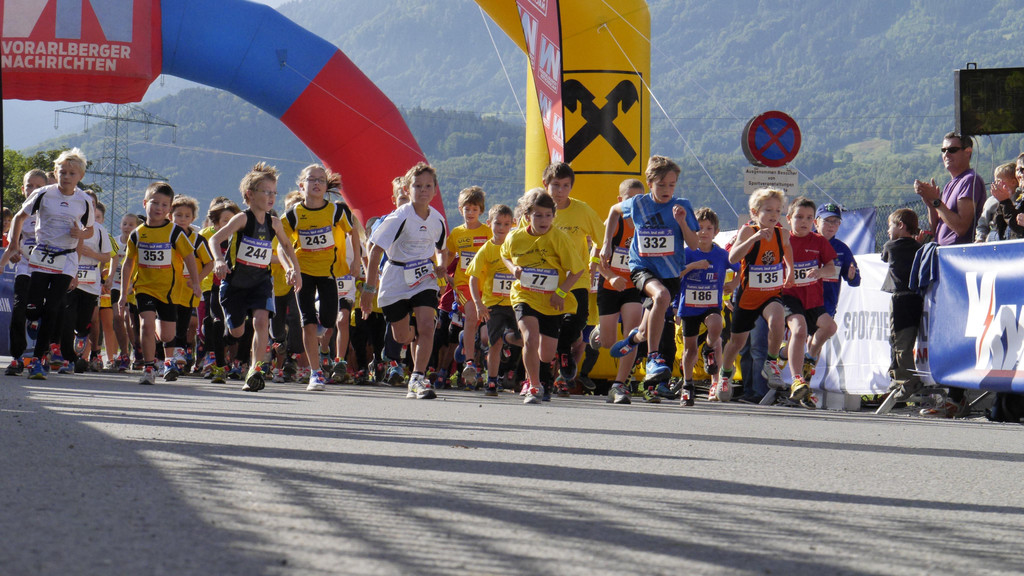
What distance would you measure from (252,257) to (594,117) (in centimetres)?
493

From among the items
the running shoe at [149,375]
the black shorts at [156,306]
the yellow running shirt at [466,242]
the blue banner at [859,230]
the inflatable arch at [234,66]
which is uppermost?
the inflatable arch at [234,66]

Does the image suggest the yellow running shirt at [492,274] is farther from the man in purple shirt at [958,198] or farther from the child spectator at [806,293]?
the man in purple shirt at [958,198]

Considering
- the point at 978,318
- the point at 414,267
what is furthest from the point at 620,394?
the point at 978,318

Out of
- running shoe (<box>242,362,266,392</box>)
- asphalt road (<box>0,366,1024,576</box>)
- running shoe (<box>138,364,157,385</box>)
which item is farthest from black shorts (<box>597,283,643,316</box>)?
running shoe (<box>138,364,157,385</box>)

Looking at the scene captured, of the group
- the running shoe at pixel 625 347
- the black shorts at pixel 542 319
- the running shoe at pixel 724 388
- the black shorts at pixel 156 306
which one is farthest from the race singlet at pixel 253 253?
the running shoe at pixel 724 388

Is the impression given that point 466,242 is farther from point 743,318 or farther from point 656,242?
point 656,242

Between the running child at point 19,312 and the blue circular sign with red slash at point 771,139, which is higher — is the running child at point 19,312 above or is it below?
below

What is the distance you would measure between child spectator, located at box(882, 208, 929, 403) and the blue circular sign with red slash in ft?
9.05

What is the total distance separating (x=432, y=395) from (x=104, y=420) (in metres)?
3.57

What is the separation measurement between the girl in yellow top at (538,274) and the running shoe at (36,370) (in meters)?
3.90

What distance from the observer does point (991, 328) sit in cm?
873

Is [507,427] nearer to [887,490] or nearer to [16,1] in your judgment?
→ [887,490]

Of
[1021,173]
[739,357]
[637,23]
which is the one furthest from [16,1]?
[1021,173]

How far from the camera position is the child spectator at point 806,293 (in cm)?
1062
